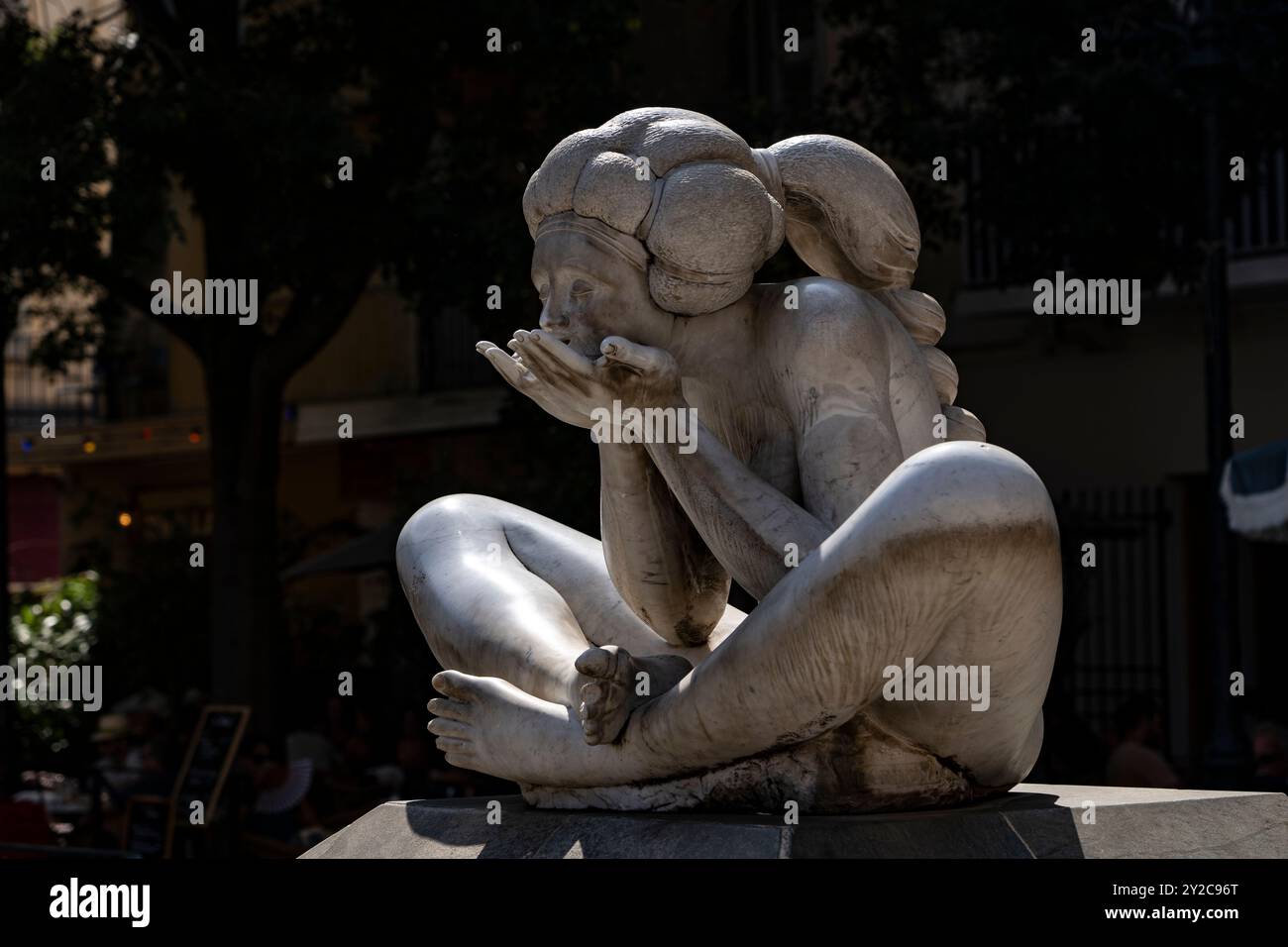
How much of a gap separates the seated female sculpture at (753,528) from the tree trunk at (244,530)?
881 centimetres

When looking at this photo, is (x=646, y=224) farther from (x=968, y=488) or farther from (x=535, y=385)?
(x=968, y=488)

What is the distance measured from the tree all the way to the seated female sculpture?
7.23 m

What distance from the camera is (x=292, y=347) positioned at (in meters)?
13.1

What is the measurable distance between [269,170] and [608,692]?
349 inches

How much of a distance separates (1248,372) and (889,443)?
11.3 m

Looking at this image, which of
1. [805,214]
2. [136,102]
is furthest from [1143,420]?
[805,214]

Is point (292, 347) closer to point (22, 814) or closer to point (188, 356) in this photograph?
point (22, 814)
